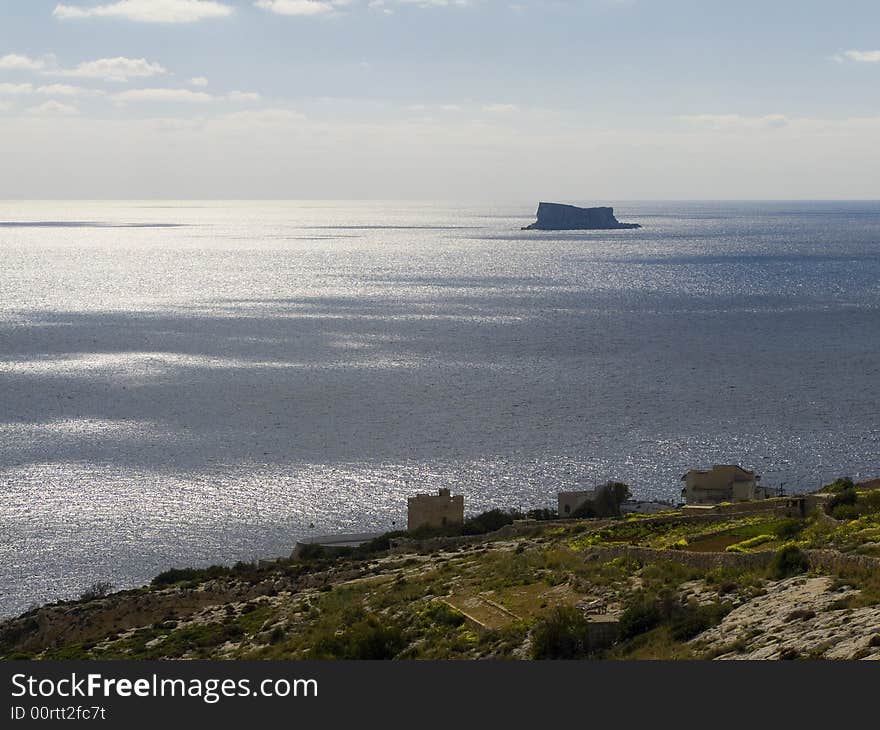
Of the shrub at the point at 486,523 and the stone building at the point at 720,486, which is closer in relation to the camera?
the shrub at the point at 486,523

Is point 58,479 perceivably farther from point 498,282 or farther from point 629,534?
point 498,282

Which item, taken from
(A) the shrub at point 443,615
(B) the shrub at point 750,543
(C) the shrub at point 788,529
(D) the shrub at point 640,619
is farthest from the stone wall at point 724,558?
(A) the shrub at point 443,615

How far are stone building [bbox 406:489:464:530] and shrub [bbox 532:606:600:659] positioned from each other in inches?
876

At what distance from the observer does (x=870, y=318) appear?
121 metres

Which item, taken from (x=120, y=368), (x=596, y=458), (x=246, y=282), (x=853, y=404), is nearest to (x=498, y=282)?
(x=246, y=282)

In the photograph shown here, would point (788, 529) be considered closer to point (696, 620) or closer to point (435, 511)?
point (696, 620)

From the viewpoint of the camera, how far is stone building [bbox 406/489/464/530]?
4241cm

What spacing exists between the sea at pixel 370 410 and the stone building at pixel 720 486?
8169mm

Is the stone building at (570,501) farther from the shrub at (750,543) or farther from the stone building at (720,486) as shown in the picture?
the shrub at (750,543)

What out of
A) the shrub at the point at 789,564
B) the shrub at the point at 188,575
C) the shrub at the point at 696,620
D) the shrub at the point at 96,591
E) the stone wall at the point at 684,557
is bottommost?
the shrub at the point at 96,591

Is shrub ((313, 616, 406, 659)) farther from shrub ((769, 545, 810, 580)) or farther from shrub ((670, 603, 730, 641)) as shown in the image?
shrub ((769, 545, 810, 580))

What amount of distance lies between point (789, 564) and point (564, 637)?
5239 mm

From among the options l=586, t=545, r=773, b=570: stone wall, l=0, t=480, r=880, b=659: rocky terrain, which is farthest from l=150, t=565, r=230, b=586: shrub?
l=586, t=545, r=773, b=570: stone wall

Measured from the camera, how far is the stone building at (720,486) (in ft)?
139
